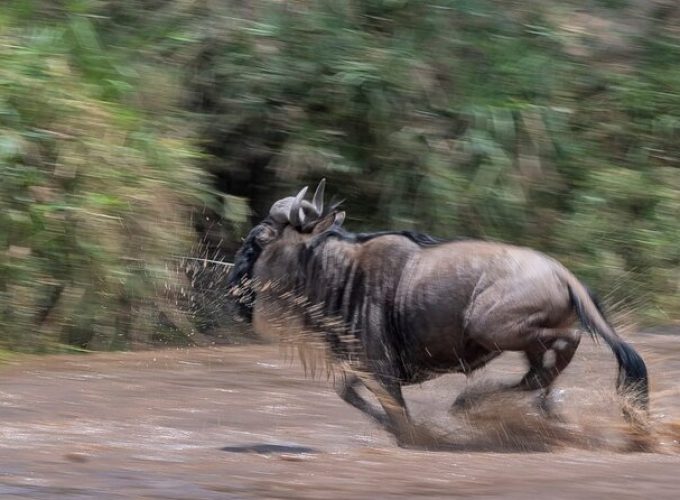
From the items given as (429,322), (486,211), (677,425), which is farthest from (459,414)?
(486,211)

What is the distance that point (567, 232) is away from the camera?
10625 millimetres

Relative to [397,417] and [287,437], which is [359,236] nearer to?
[397,417]

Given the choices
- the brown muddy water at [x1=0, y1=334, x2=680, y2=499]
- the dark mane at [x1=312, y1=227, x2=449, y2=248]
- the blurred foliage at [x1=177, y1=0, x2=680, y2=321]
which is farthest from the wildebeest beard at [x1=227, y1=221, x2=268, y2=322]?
the blurred foliage at [x1=177, y1=0, x2=680, y2=321]

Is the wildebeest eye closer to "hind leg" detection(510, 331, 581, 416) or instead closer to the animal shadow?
the animal shadow

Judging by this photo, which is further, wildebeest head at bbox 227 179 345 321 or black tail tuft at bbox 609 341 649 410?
wildebeest head at bbox 227 179 345 321

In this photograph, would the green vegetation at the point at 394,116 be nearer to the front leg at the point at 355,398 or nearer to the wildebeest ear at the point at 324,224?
the wildebeest ear at the point at 324,224

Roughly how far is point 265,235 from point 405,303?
825 millimetres

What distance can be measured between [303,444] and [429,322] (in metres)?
0.79

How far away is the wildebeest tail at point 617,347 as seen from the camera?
19.2ft

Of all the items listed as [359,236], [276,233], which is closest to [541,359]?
[359,236]

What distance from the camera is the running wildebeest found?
19.2 ft

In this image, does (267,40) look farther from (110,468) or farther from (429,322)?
(110,468)

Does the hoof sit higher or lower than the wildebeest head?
lower

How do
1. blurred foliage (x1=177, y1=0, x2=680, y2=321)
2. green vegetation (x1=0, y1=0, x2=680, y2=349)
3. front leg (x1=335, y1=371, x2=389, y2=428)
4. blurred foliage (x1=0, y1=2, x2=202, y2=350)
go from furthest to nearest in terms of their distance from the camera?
1. blurred foliage (x1=177, y1=0, x2=680, y2=321)
2. green vegetation (x1=0, y1=0, x2=680, y2=349)
3. blurred foliage (x1=0, y1=2, x2=202, y2=350)
4. front leg (x1=335, y1=371, x2=389, y2=428)
